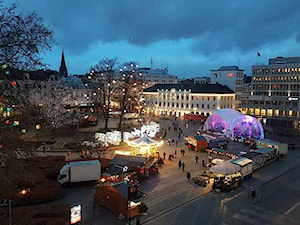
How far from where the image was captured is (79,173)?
65.8ft

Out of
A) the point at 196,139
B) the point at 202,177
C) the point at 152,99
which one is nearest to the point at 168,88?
the point at 152,99

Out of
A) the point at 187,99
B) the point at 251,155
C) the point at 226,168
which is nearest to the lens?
the point at 226,168

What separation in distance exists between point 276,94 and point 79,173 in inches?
2561

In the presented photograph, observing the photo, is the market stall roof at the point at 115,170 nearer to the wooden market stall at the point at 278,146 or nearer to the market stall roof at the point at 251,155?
the market stall roof at the point at 251,155

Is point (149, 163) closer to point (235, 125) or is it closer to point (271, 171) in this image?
point (271, 171)

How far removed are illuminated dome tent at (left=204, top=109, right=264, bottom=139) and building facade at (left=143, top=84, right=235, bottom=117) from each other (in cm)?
2088

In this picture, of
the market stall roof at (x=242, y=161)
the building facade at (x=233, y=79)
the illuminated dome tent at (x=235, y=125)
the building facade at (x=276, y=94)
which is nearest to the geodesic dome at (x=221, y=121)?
the illuminated dome tent at (x=235, y=125)

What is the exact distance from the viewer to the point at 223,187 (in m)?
19.9

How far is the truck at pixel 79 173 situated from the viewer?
19875 millimetres

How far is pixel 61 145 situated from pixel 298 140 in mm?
37090

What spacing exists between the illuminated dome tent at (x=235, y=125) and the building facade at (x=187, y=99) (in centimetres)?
2088

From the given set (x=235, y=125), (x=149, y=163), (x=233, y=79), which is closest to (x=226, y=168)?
(x=149, y=163)

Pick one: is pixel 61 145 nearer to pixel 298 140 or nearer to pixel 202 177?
pixel 202 177

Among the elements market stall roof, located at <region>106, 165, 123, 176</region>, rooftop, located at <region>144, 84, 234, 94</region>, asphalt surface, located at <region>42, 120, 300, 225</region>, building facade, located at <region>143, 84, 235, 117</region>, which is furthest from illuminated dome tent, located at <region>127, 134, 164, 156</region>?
rooftop, located at <region>144, 84, 234, 94</region>
